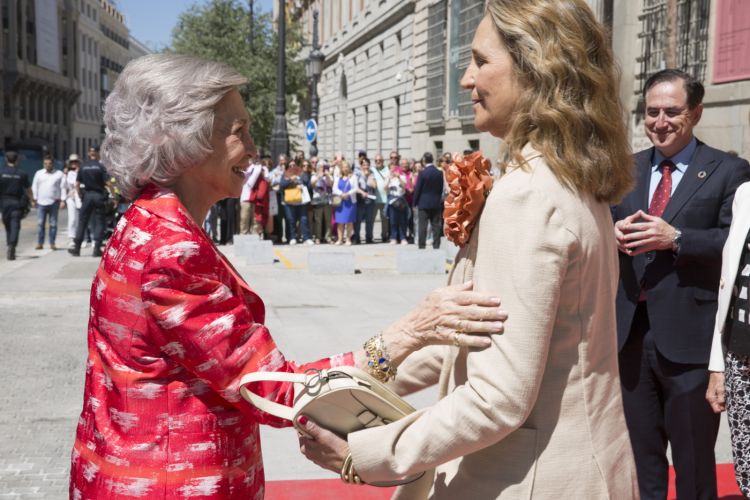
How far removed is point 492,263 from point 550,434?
15.5 inches

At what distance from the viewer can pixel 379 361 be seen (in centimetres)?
213

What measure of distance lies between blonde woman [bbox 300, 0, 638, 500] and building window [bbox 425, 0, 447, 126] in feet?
87.7

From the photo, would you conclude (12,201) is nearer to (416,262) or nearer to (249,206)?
(249,206)

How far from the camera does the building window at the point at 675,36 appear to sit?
13.2m

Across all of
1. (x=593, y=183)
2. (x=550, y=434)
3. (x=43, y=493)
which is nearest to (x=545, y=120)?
(x=593, y=183)

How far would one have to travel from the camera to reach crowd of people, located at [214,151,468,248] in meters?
17.5

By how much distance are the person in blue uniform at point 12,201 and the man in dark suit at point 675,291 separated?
1417cm

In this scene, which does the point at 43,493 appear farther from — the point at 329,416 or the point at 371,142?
the point at 371,142

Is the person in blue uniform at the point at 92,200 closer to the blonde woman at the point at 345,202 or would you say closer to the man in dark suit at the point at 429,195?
the blonde woman at the point at 345,202

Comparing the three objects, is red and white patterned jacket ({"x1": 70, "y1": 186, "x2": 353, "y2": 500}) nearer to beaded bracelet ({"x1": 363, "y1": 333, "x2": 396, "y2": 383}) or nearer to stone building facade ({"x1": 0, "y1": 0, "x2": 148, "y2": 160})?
beaded bracelet ({"x1": 363, "y1": 333, "x2": 396, "y2": 383})

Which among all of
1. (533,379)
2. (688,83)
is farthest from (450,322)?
(688,83)

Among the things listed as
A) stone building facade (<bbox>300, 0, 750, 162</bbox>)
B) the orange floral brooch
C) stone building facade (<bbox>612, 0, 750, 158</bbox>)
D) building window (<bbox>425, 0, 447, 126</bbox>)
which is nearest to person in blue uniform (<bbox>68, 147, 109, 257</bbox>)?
stone building facade (<bbox>300, 0, 750, 162</bbox>)

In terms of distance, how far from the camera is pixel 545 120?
184cm

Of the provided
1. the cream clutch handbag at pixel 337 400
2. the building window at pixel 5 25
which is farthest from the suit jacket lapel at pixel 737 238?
the building window at pixel 5 25
